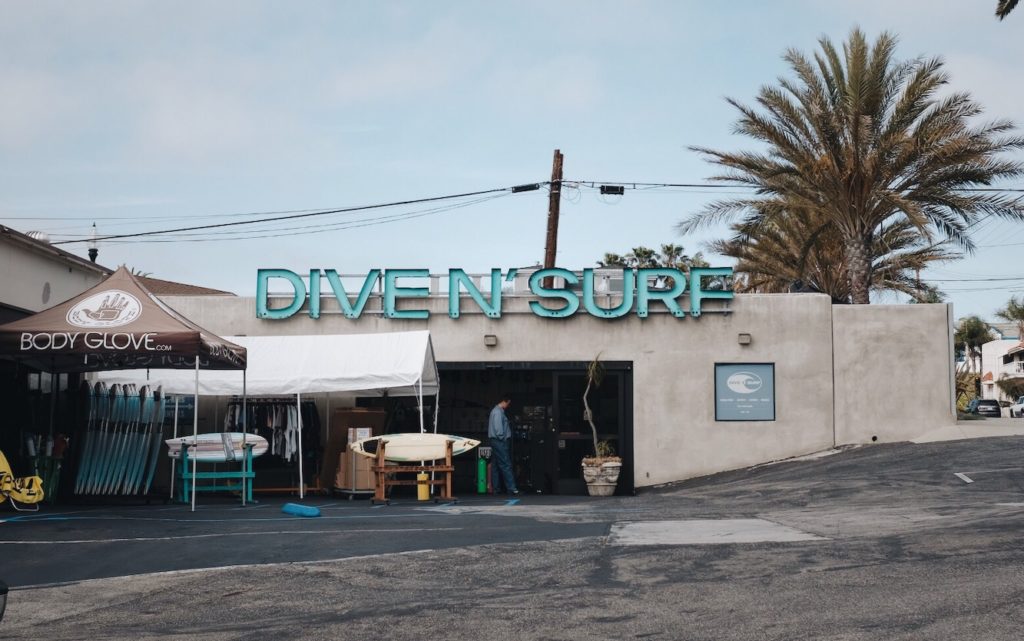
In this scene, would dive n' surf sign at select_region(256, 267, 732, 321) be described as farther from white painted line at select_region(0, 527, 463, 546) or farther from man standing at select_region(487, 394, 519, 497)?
white painted line at select_region(0, 527, 463, 546)

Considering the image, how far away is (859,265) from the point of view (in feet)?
80.4

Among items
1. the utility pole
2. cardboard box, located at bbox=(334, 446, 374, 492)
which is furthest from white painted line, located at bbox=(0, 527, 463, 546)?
the utility pole

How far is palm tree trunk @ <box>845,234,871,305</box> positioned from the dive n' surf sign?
4.22 meters

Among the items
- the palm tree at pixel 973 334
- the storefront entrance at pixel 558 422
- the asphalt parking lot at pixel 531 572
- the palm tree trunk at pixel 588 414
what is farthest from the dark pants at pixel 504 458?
the palm tree at pixel 973 334

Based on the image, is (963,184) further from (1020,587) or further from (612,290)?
(1020,587)

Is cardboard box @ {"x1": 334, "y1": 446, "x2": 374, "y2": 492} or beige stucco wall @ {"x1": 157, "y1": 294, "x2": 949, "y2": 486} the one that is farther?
beige stucco wall @ {"x1": 157, "y1": 294, "x2": 949, "y2": 486}

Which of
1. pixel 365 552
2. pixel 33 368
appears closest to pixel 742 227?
pixel 33 368

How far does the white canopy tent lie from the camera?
18203mm

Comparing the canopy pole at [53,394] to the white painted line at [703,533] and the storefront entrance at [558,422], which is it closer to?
the storefront entrance at [558,422]

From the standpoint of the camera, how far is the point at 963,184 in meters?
23.9

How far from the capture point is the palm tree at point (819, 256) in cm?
2841

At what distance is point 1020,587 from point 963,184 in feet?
58.6

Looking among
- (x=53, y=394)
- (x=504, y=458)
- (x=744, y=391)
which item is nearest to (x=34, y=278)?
(x=53, y=394)

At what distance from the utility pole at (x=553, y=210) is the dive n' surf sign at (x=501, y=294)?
4187mm
